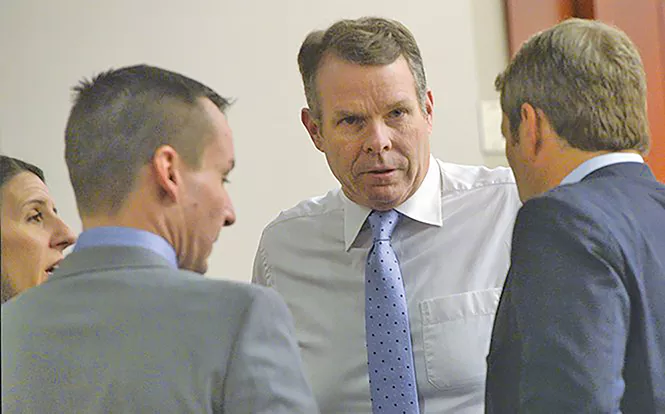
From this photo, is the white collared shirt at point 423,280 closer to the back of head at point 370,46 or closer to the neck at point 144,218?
the back of head at point 370,46

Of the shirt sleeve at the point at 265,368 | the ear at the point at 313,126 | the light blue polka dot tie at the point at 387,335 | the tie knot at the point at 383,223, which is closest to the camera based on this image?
the shirt sleeve at the point at 265,368

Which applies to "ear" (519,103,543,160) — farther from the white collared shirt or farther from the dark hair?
the dark hair

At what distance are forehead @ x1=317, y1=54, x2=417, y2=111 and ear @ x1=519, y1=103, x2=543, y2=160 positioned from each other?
39cm

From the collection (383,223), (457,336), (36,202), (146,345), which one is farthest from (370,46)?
(146,345)

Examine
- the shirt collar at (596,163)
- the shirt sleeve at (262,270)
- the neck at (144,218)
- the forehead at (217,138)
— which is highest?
the forehead at (217,138)

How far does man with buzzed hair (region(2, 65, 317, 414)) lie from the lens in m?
0.99

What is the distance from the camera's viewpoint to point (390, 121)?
172 centimetres

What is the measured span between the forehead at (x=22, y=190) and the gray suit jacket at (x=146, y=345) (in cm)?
70

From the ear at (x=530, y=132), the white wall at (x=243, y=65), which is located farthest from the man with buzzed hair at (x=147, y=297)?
the white wall at (x=243, y=65)

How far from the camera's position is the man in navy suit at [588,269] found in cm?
114

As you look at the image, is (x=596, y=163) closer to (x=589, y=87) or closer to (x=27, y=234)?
(x=589, y=87)

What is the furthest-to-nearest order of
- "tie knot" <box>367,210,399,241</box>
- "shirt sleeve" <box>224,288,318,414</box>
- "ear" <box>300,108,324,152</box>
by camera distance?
"ear" <box>300,108,324,152</box>, "tie knot" <box>367,210,399,241</box>, "shirt sleeve" <box>224,288,318,414</box>

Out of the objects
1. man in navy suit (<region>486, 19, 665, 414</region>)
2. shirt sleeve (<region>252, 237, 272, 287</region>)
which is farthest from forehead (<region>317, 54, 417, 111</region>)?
man in navy suit (<region>486, 19, 665, 414</region>)

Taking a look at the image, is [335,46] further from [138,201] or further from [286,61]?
[138,201]
